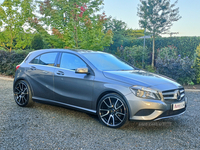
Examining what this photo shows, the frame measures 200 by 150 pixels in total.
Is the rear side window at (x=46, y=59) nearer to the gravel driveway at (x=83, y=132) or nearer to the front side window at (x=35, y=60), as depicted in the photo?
the front side window at (x=35, y=60)

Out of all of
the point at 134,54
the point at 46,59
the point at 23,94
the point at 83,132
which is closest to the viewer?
the point at 83,132

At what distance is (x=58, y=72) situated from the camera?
18.2ft

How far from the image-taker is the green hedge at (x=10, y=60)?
1367 centimetres

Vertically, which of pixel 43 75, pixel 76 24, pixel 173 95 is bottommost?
pixel 173 95

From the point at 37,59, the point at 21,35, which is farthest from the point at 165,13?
the point at 37,59

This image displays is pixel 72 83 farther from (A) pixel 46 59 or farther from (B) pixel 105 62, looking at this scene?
(A) pixel 46 59

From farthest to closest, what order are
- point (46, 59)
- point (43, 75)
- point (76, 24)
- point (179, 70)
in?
point (76, 24) → point (179, 70) → point (46, 59) → point (43, 75)

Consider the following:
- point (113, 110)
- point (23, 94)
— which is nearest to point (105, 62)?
point (113, 110)

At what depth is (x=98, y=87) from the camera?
15.9 feet

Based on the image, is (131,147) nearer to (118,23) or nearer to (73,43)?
(73,43)

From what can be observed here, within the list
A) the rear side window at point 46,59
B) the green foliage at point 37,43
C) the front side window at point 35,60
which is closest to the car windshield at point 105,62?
the rear side window at point 46,59

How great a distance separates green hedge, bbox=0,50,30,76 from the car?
24.9 feet

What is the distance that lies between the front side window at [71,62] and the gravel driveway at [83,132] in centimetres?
119

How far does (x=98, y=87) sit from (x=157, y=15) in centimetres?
1344
